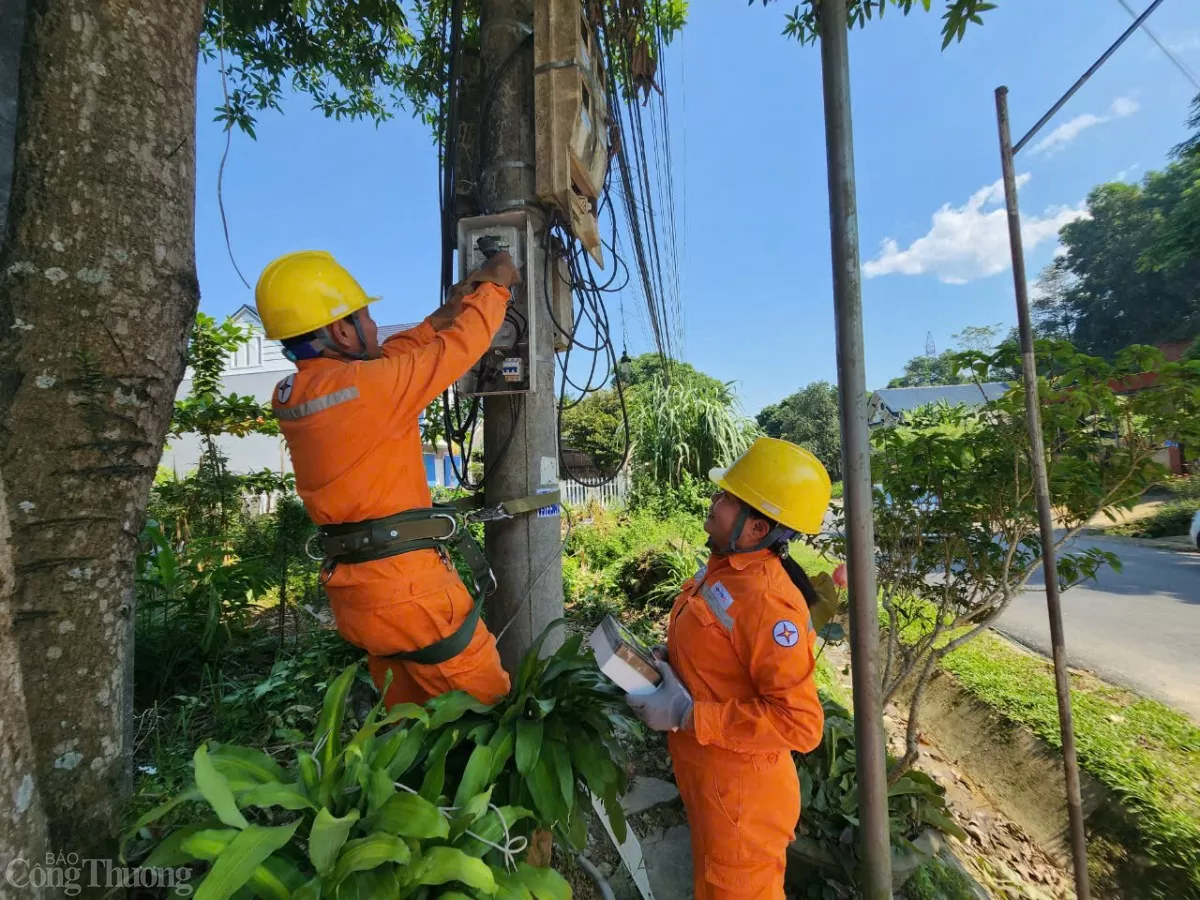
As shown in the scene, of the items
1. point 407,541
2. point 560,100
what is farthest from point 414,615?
point 560,100

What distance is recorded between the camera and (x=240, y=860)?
1117 mm

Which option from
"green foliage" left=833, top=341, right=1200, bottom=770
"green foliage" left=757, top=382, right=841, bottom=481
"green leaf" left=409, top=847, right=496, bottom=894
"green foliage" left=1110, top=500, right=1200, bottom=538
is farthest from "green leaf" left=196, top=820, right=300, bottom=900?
"green foliage" left=757, top=382, right=841, bottom=481

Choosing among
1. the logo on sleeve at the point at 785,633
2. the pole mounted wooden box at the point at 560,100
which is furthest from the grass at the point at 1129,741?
the pole mounted wooden box at the point at 560,100

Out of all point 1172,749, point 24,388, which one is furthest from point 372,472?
point 1172,749

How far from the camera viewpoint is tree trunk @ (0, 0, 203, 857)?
1.42 m

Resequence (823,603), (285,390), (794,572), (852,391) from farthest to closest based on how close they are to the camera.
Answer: (823,603)
(794,572)
(285,390)
(852,391)

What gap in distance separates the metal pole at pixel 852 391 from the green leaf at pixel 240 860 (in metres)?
1.47

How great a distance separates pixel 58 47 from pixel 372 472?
136 centimetres

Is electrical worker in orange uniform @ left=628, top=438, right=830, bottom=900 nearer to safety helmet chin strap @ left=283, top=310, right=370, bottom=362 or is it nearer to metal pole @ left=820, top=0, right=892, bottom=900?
metal pole @ left=820, top=0, right=892, bottom=900

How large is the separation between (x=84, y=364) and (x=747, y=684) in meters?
2.07

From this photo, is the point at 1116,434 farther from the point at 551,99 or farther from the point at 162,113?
the point at 162,113

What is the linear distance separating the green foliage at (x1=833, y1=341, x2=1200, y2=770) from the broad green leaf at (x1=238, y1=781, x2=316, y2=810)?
2719 millimetres

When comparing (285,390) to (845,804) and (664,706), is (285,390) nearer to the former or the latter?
(664,706)

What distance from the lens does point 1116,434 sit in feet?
8.56
